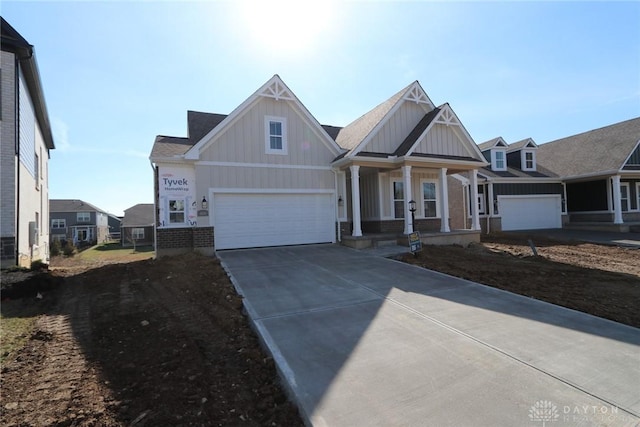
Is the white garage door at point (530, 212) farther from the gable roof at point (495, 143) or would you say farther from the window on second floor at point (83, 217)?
the window on second floor at point (83, 217)

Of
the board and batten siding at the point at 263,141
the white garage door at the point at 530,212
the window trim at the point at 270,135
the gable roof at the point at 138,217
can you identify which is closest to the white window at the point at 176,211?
the board and batten siding at the point at 263,141

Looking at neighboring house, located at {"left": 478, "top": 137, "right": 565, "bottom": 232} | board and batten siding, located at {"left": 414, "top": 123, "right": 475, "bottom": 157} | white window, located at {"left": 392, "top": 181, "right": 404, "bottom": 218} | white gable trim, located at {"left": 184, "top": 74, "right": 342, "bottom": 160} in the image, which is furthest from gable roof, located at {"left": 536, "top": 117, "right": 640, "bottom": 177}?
white gable trim, located at {"left": 184, "top": 74, "right": 342, "bottom": 160}

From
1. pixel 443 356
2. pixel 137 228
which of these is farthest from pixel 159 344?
pixel 137 228

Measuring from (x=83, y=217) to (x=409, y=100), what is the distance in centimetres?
5846

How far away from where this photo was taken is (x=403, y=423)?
2637 mm

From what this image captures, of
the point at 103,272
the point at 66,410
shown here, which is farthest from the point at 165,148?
the point at 66,410

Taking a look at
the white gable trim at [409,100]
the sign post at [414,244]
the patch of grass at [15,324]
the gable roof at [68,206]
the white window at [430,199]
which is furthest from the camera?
the gable roof at [68,206]

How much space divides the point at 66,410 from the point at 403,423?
3002 millimetres

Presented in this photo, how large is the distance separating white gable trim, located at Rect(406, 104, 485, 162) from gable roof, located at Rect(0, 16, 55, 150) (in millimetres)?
13549

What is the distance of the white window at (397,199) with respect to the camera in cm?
1493

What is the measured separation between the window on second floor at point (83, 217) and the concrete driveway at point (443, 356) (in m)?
A: 59.4

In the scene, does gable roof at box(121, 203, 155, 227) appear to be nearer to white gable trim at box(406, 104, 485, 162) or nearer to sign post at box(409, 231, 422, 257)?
white gable trim at box(406, 104, 485, 162)

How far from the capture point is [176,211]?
11016 mm

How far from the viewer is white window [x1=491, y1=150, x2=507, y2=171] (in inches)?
844
